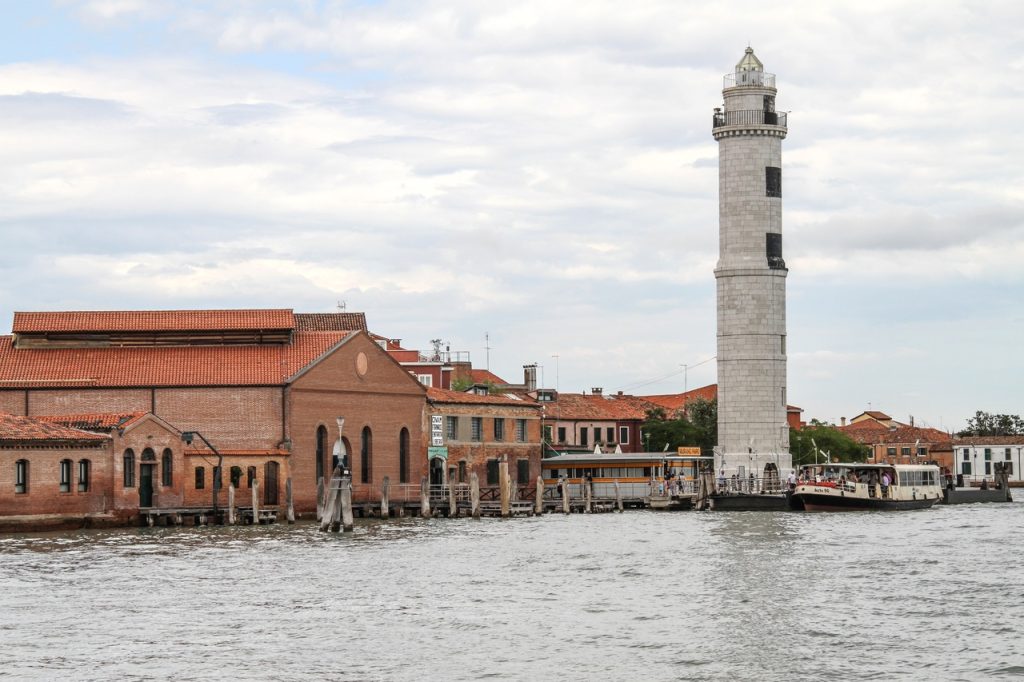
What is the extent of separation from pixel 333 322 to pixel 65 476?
26.7m

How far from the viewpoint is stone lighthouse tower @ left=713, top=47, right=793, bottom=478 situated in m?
71.6

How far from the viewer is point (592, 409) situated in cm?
9781

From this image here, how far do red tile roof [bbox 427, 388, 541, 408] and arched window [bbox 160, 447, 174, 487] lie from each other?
52.5ft

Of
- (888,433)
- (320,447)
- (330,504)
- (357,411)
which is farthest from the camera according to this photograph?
(888,433)

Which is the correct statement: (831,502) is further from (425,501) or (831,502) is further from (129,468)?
(129,468)

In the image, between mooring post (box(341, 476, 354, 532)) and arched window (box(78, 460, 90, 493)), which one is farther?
arched window (box(78, 460, 90, 493))

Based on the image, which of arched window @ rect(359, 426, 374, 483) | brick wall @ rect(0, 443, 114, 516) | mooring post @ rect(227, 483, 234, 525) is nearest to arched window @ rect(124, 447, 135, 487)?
brick wall @ rect(0, 443, 114, 516)

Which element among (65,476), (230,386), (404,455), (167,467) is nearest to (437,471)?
(404,455)

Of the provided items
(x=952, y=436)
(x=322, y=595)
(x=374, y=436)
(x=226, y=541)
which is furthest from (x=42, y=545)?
(x=952, y=436)

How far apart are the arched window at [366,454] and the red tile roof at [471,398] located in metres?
5.11

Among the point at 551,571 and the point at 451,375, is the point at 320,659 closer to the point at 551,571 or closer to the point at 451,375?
the point at 551,571

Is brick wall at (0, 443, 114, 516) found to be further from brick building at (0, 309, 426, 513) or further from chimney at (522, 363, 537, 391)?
chimney at (522, 363, 537, 391)

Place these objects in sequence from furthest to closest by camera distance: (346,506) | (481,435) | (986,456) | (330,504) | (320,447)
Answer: (986,456), (481,435), (320,447), (330,504), (346,506)

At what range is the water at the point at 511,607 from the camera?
936 inches
